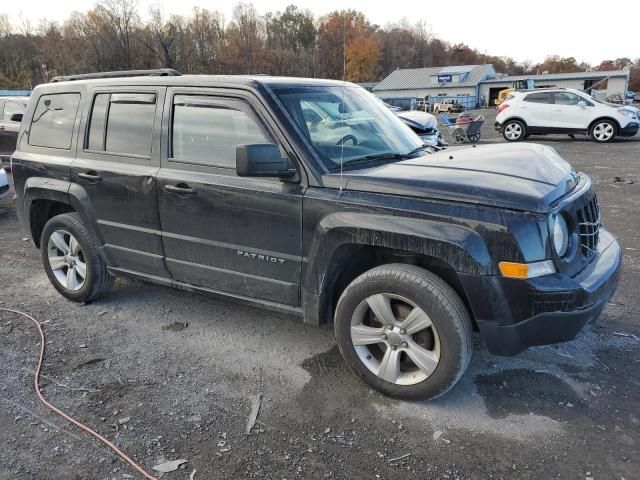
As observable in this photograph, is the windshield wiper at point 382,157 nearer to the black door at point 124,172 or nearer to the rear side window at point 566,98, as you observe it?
the black door at point 124,172

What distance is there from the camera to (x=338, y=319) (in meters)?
3.31

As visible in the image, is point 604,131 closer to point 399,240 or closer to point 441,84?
point 399,240

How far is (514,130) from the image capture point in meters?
18.1

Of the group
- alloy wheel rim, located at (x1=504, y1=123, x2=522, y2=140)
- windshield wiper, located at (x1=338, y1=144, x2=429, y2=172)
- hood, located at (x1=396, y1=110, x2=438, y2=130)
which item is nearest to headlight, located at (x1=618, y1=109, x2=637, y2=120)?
alloy wheel rim, located at (x1=504, y1=123, x2=522, y2=140)

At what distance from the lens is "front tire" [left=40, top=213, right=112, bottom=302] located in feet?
15.0

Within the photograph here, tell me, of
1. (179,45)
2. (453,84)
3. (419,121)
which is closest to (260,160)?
(419,121)

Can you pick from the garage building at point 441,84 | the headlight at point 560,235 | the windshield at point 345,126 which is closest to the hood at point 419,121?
the windshield at point 345,126

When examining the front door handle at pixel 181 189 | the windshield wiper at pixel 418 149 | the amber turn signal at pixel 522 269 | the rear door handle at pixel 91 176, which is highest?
the windshield wiper at pixel 418 149

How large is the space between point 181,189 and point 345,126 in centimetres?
125

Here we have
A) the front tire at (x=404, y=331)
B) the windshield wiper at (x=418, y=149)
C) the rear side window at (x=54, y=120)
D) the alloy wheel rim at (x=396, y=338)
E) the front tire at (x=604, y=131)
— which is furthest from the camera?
the front tire at (x=604, y=131)

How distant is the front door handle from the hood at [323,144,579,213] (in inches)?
40.7

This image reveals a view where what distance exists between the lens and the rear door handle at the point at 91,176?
4.20 metres

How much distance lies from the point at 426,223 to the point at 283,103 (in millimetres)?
1311

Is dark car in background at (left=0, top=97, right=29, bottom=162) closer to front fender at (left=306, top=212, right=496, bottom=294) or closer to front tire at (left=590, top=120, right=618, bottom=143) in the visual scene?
front fender at (left=306, top=212, right=496, bottom=294)
